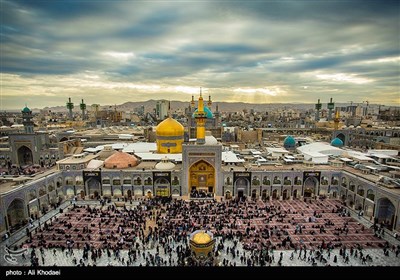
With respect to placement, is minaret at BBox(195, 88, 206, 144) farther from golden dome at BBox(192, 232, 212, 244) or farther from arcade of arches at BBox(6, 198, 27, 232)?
arcade of arches at BBox(6, 198, 27, 232)

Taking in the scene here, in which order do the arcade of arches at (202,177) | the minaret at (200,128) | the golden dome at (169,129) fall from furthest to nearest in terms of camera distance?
1. the golden dome at (169,129)
2. the minaret at (200,128)
3. the arcade of arches at (202,177)

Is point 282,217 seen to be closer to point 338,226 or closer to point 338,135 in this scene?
point 338,226

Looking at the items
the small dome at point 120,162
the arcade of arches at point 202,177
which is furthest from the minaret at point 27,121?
the arcade of arches at point 202,177

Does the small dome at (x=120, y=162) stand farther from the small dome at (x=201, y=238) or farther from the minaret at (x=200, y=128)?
the small dome at (x=201, y=238)

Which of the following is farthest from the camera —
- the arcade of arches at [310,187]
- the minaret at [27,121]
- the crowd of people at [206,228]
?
the minaret at [27,121]
